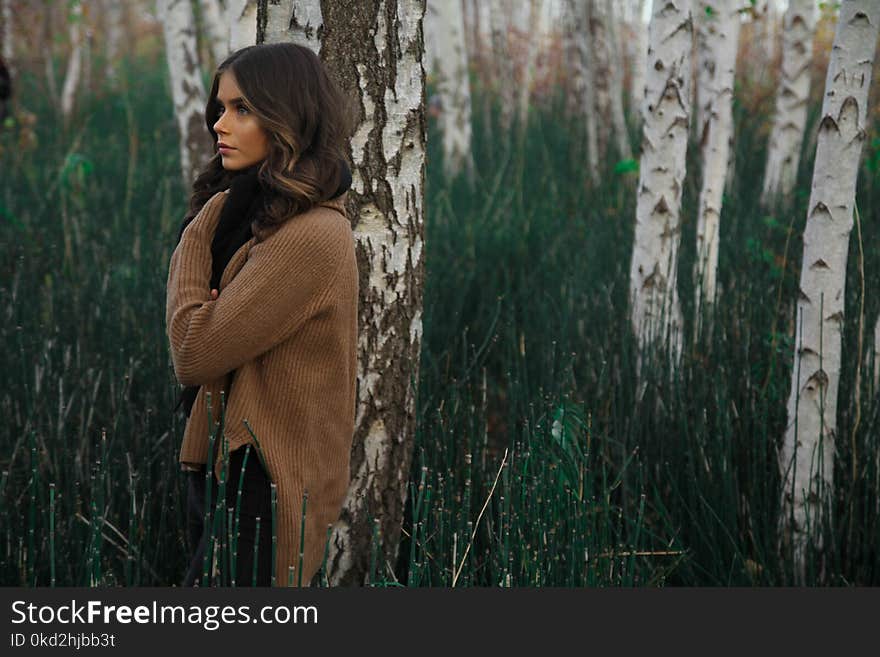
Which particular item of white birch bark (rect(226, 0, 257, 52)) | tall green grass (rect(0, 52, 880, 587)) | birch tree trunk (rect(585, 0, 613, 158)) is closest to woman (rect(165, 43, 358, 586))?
tall green grass (rect(0, 52, 880, 587))

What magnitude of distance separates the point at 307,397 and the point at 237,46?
Result: 2.27 m

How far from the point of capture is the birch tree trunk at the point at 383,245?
1.87 m

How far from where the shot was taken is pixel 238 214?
1538 mm

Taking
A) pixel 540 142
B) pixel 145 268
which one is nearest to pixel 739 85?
pixel 540 142

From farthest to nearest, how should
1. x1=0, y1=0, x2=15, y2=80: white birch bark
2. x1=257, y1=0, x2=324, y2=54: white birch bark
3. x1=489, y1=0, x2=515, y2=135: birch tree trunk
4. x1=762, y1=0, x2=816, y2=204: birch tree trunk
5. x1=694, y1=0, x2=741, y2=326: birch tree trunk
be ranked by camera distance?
A: x1=0, y1=0, x2=15, y2=80: white birch bark, x1=489, y1=0, x2=515, y2=135: birch tree trunk, x1=762, y1=0, x2=816, y2=204: birch tree trunk, x1=694, y1=0, x2=741, y2=326: birch tree trunk, x1=257, y1=0, x2=324, y2=54: white birch bark

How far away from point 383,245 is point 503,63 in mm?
6532

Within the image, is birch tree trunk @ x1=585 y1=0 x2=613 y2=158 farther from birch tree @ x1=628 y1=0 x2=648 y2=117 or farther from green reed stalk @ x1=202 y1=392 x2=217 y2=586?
green reed stalk @ x1=202 y1=392 x2=217 y2=586

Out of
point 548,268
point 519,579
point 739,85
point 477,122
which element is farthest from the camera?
point 477,122

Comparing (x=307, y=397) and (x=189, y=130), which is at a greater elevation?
(x=189, y=130)

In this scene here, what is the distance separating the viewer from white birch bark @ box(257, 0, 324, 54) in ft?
6.09

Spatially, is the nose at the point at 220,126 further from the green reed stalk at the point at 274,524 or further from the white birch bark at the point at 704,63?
the white birch bark at the point at 704,63

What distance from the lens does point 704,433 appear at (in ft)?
7.79

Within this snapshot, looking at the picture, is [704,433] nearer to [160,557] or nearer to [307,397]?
[307,397]

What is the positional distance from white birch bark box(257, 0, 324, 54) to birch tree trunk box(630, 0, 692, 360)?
1585 millimetres
